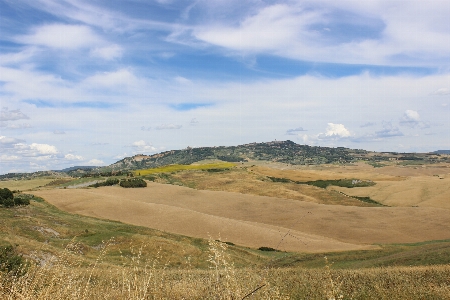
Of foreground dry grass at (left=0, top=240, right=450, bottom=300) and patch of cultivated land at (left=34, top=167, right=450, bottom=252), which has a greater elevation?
foreground dry grass at (left=0, top=240, right=450, bottom=300)

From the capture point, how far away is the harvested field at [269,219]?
124 feet

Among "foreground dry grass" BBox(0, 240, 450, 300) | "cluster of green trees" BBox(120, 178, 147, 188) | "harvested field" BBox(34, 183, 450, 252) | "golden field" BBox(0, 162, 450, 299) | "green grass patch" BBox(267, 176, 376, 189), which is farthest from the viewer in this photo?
"green grass patch" BBox(267, 176, 376, 189)

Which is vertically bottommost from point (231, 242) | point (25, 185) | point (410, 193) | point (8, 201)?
point (410, 193)

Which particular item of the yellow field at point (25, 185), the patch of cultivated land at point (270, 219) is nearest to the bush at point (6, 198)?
the patch of cultivated land at point (270, 219)

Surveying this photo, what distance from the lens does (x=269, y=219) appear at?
5050 cm

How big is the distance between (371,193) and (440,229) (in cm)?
3088

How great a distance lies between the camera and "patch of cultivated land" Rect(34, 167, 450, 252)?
37.9 m

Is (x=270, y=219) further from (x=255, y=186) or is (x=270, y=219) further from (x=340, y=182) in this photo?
(x=340, y=182)

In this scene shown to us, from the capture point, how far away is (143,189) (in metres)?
62.7

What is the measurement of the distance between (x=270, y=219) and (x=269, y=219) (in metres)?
0.15

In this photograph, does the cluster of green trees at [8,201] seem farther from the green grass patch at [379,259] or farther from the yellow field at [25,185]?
the yellow field at [25,185]

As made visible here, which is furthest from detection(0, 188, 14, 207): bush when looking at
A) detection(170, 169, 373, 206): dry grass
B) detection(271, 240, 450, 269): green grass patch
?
detection(170, 169, 373, 206): dry grass

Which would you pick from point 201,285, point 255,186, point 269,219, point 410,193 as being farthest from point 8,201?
point 410,193

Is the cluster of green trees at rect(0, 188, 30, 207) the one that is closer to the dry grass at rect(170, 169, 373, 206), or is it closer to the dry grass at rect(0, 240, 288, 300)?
the dry grass at rect(0, 240, 288, 300)
